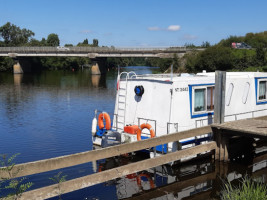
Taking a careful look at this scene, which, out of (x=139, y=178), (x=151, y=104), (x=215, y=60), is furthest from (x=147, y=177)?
(x=215, y=60)

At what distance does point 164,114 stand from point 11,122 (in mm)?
14906

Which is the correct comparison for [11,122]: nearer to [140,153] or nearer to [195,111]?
[140,153]

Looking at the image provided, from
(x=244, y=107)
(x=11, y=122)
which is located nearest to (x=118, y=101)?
(x=244, y=107)

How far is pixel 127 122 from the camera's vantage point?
16.2m

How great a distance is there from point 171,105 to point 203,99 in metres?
1.99

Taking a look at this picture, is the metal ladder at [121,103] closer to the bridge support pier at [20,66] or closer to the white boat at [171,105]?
the white boat at [171,105]

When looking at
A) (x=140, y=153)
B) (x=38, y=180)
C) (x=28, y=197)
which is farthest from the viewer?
(x=140, y=153)

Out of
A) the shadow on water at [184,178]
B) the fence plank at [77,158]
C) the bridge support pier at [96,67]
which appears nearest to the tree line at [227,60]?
the bridge support pier at [96,67]

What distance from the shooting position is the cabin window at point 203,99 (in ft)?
49.3

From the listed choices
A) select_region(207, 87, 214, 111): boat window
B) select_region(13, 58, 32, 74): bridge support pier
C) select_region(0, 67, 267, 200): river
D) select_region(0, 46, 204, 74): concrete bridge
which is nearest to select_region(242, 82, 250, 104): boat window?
select_region(207, 87, 214, 111): boat window

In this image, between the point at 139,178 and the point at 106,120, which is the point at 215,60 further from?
the point at 139,178

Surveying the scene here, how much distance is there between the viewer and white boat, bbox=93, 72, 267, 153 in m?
14.3

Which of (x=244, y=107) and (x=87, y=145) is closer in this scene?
(x=244, y=107)

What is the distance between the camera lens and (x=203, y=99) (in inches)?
603
